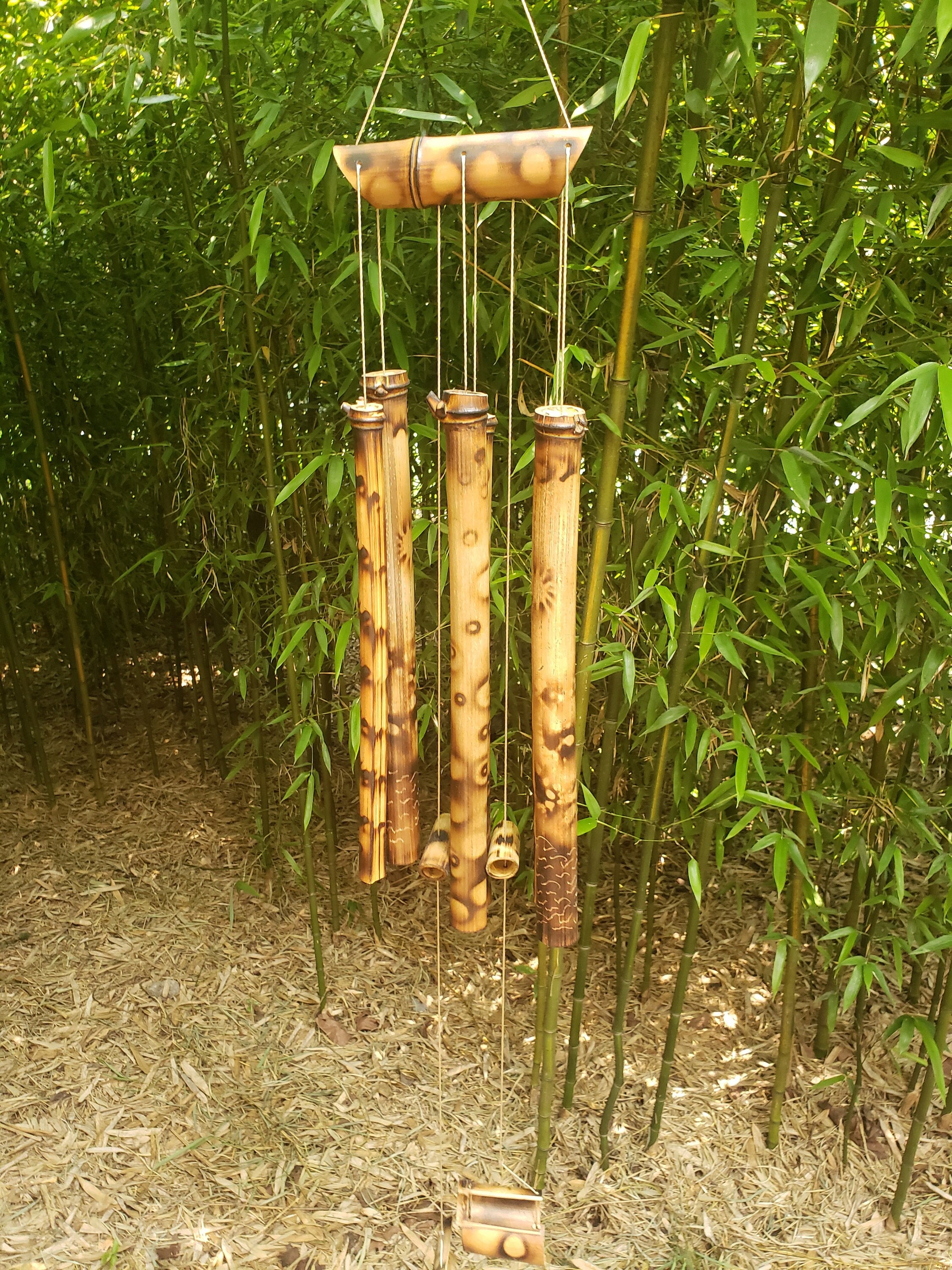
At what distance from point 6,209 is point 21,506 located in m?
1.08

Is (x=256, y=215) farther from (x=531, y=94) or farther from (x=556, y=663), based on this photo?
(x=556, y=663)

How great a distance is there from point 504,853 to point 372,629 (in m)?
0.35

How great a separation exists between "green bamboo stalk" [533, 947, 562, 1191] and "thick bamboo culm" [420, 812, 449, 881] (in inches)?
30.8

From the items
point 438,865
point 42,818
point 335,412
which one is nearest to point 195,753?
point 42,818

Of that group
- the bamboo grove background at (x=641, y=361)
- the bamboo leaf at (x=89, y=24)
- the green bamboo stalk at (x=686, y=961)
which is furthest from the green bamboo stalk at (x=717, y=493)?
the bamboo leaf at (x=89, y=24)

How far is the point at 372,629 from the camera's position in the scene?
1.33 metres

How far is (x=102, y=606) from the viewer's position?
12.7ft

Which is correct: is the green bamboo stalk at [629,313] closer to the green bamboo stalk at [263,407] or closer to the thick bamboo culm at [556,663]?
the thick bamboo culm at [556,663]

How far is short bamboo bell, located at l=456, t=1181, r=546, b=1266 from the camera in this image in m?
1.53

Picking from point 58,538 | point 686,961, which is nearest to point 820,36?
point 686,961

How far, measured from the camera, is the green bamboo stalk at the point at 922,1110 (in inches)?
88.2

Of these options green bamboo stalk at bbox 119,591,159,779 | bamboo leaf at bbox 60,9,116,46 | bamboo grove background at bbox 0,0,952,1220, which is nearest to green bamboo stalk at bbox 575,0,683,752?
→ bamboo grove background at bbox 0,0,952,1220

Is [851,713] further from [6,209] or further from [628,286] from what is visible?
[6,209]

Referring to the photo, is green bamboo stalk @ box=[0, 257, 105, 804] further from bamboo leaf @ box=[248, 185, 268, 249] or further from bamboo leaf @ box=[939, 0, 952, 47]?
bamboo leaf @ box=[939, 0, 952, 47]
